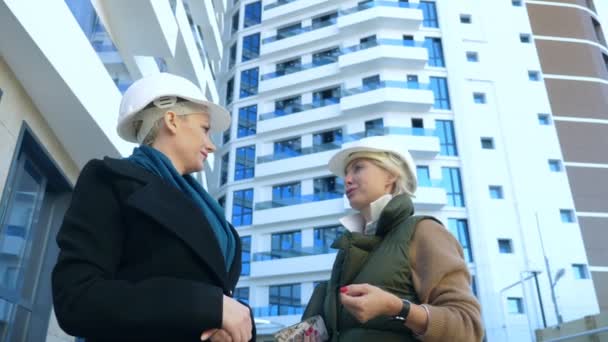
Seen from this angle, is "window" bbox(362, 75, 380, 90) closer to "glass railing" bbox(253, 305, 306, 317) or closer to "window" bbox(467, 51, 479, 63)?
"window" bbox(467, 51, 479, 63)

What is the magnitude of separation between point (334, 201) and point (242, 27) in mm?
15317

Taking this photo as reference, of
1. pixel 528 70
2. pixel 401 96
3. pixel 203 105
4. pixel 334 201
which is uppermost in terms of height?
pixel 528 70

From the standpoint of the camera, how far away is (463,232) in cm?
2277

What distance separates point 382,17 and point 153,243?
27.7m

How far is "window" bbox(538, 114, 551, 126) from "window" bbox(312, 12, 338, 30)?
13134 mm

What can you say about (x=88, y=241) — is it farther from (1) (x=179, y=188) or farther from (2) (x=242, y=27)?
(2) (x=242, y=27)

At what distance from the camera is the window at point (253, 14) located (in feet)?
106

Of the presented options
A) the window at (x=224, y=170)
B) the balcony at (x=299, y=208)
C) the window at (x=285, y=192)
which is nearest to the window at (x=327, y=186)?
the balcony at (x=299, y=208)

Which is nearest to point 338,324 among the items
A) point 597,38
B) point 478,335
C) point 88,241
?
point 478,335

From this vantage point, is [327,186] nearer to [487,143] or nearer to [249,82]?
[487,143]

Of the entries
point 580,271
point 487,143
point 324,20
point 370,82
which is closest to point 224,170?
point 370,82

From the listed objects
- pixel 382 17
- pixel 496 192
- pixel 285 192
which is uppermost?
pixel 382 17

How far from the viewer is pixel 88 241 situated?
1.31 meters

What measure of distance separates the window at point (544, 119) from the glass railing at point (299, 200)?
39.0ft
